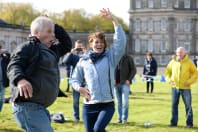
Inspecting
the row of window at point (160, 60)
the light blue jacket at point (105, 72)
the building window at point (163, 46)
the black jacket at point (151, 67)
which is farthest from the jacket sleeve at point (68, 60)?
the building window at point (163, 46)

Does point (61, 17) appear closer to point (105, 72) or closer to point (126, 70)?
point (126, 70)

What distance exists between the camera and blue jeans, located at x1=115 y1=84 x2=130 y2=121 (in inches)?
511

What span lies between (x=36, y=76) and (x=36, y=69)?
0.26 ft

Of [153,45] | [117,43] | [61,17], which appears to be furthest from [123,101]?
[61,17]

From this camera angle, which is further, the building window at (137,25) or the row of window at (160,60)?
the building window at (137,25)

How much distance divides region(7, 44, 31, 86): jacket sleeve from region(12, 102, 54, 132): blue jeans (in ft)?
1.27

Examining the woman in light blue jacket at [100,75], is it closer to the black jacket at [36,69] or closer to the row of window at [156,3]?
the black jacket at [36,69]

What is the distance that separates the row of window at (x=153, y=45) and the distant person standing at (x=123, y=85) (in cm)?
8785

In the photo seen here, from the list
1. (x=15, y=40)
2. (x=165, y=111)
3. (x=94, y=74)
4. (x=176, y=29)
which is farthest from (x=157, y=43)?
(x=94, y=74)

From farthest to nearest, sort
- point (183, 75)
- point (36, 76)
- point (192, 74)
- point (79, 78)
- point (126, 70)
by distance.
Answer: point (126, 70), point (192, 74), point (183, 75), point (79, 78), point (36, 76)

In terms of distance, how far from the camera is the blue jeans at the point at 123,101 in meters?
13.0

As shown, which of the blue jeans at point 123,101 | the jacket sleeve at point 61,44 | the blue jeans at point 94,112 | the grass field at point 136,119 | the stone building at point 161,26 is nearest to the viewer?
the jacket sleeve at point 61,44

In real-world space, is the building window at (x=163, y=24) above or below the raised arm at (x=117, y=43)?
below

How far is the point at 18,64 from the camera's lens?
566 cm
